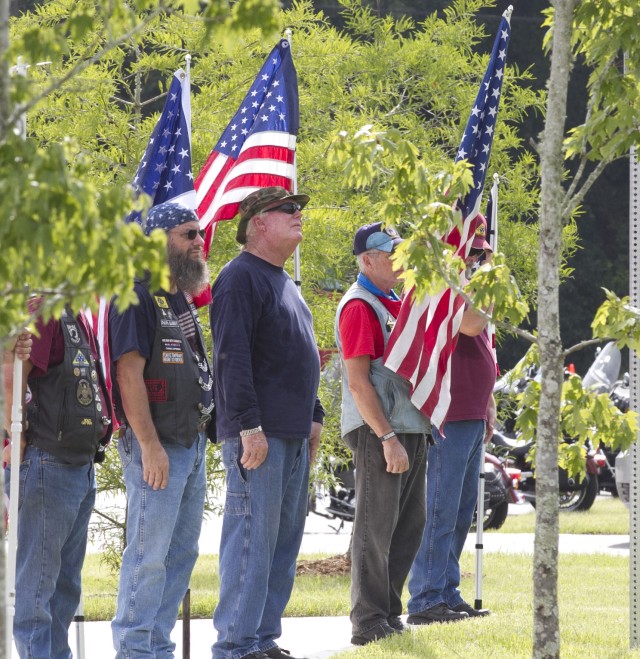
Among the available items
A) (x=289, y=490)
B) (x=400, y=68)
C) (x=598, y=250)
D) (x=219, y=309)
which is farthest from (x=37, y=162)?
(x=598, y=250)

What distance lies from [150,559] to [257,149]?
2727 mm

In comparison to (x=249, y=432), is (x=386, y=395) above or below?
above

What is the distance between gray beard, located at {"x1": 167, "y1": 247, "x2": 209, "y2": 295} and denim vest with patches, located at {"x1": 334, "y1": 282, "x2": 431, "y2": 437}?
1.27 meters

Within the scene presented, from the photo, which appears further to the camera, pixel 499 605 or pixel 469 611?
pixel 499 605

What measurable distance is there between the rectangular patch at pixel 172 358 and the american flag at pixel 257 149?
1.49 meters

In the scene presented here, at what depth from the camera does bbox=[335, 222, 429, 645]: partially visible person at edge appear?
6816mm

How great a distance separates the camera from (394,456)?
6738 mm

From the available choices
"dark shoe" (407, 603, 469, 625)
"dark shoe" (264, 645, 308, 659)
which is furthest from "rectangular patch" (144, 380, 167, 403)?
"dark shoe" (407, 603, 469, 625)

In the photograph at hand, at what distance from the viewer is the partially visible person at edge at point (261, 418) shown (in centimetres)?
591

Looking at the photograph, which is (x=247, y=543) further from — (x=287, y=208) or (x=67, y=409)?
(x=287, y=208)

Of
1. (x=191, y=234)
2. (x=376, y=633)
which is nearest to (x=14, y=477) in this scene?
(x=191, y=234)

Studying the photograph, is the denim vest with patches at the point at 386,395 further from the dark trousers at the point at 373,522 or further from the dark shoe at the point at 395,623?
the dark shoe at the point at 395,623

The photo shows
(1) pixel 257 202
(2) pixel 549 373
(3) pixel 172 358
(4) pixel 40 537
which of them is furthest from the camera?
(1) pixel 257 202

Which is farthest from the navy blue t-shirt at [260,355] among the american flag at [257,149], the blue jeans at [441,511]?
the blue jeans at [441,511]
